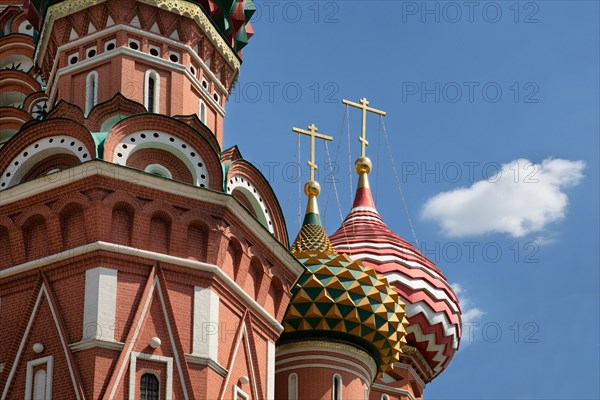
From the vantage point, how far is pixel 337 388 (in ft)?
90.2

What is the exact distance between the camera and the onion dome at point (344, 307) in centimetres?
2744

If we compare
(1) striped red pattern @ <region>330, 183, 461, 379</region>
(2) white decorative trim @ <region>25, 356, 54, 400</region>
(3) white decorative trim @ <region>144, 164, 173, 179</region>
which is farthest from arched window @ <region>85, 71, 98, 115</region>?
(1) striped red pattern @ <region>330, 183, 461, 379</region>

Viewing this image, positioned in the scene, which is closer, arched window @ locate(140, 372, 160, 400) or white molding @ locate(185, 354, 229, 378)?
arched window @ locate(140, 372, 160, 400)

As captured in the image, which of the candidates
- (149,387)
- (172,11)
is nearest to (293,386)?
(149,387)

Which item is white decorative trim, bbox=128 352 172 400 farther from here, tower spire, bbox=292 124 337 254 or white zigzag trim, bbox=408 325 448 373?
white zigzag trim, bbox=408 325 448 373

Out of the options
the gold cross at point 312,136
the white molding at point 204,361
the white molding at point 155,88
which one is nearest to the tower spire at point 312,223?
the gold cross at point 312,136

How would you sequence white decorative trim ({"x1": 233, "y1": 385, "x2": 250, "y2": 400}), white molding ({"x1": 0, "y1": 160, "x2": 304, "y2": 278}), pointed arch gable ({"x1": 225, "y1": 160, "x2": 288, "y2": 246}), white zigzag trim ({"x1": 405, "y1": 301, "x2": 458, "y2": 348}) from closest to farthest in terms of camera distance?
white molding ({"x1": 0, "y1": 160, "x2": 304, "y2": 278}), white decorative trim ({"x1": 233, "y1": 385, "x2": 250, "y2": 400}), pointed arch gable ({"x1": 225, "y1": 160, "x2": 288, "y2": 246}), white zigzag trim ({"x1": 405, "y1": 301, "x2": 458, "y2": 348})

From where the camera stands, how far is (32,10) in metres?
27.9

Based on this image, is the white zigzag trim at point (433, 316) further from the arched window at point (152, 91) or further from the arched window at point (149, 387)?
the arched window at point (149, 387)

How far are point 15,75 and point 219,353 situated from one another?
33.4 ft

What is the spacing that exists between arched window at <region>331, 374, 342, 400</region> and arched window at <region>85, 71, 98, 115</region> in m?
6.12

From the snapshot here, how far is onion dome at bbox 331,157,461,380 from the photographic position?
3166 centimetres

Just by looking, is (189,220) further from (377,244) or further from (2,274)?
(377,244)

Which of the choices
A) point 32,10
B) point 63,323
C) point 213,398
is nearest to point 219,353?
point 213,398
